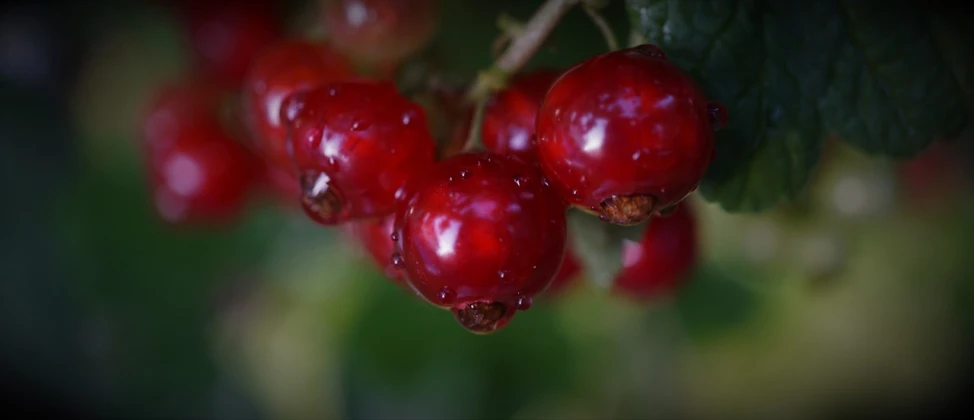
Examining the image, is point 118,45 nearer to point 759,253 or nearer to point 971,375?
point 759,253

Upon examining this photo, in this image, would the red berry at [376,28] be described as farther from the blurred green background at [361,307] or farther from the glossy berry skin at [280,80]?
the blurred green background at [361,307]

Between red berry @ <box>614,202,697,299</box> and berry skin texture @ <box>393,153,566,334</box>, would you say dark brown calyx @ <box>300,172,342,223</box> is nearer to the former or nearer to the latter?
berry skin texture @ <box>393,153,566,334</box>

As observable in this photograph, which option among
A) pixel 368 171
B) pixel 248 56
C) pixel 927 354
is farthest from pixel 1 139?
pixel 927 354

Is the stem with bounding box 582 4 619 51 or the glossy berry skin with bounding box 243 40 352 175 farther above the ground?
the glossy berry skin with bounding box 243 40 352 175

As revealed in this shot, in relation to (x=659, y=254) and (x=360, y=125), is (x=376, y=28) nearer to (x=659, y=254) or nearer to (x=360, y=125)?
(x=360, y=125)

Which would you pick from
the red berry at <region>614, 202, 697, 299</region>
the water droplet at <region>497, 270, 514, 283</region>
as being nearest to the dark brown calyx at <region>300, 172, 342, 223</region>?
the water droplet at <region>497, 270, 514, 283</region>

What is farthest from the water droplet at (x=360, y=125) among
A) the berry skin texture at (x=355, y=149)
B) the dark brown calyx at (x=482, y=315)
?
the dark brown calyx at (x=482, y=315)
